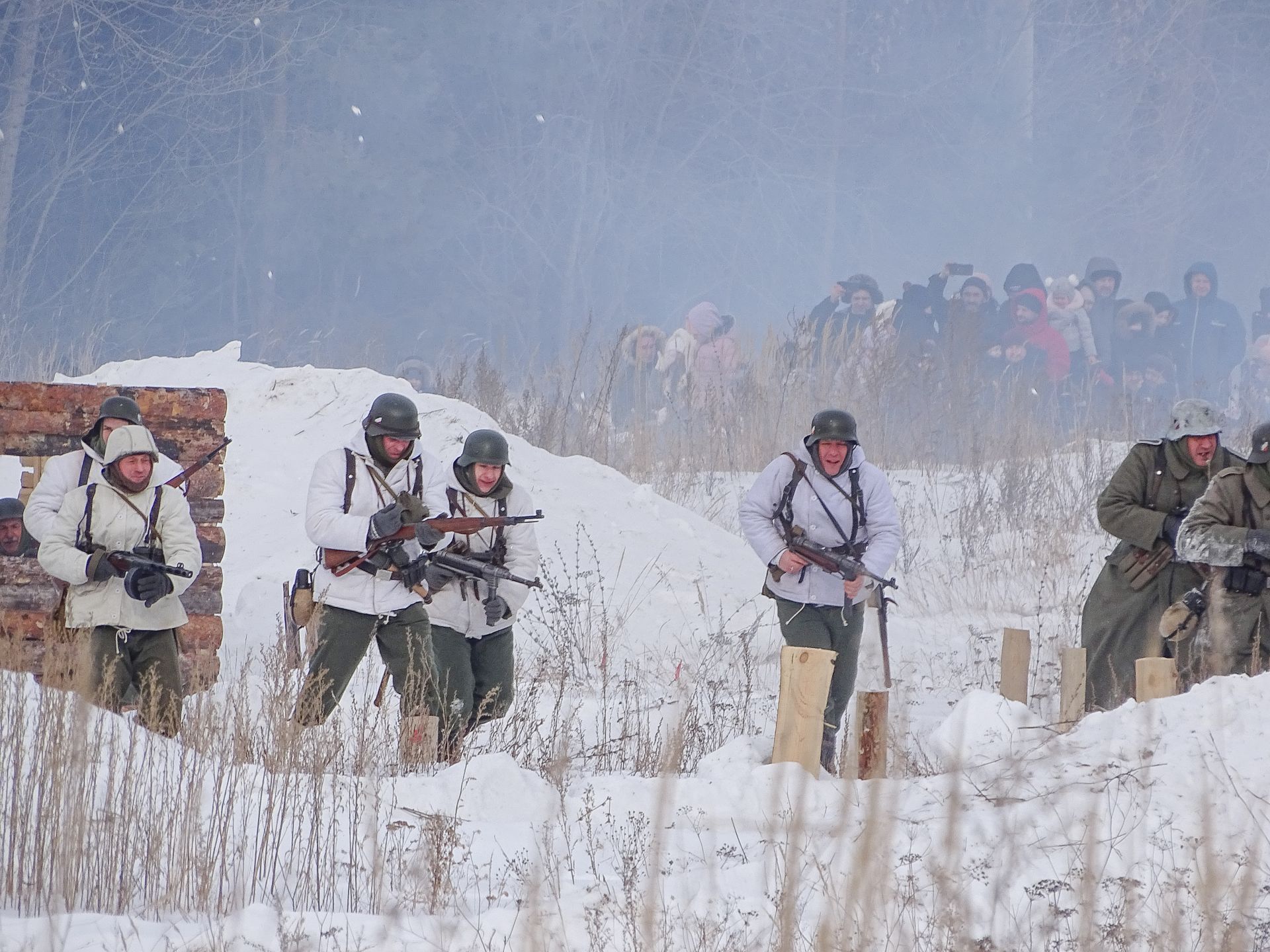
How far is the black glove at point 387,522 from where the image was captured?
5.51m

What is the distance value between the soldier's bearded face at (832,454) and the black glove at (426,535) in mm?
1822

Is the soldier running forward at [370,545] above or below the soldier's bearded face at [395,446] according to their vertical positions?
below

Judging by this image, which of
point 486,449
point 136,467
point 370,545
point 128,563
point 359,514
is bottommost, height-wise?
point 128,563

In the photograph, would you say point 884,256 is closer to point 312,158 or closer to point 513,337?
point 513,337

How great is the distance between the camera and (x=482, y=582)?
6062mm

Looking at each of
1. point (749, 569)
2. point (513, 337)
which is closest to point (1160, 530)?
point (749, 569)

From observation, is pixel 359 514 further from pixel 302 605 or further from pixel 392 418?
pixel 302 605

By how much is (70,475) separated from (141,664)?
0.86 meters

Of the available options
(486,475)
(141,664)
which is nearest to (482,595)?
(486,475)

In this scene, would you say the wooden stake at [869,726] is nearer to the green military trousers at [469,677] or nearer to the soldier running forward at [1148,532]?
the green military trousers at [469,677]

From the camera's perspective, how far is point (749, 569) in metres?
11.1

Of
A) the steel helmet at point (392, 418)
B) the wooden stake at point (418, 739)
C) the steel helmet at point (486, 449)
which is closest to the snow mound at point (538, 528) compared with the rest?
the steel helmet at point (486, 449)

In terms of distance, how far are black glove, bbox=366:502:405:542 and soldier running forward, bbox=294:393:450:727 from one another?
0.6 inches

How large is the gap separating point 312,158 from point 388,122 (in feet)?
6.39
